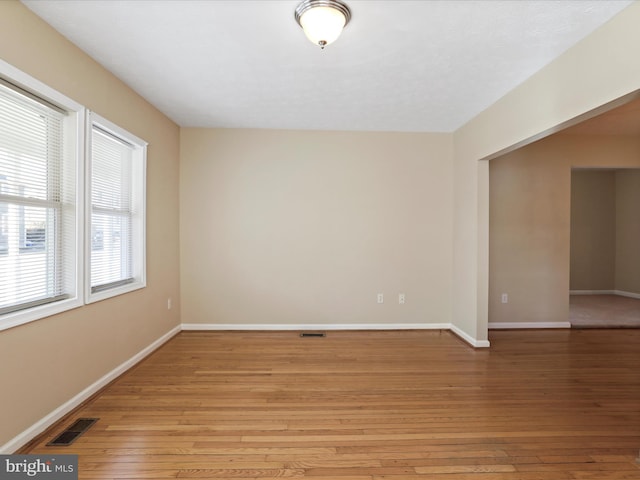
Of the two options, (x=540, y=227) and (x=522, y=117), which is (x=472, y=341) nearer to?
(x=540, y=227)

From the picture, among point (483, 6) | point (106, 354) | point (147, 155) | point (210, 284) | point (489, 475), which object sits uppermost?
point (483, 6)

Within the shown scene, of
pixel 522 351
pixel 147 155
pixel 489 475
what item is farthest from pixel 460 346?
pixel 147 155

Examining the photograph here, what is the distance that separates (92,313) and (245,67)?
2352 mm

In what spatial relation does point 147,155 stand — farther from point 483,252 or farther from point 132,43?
point 483,252

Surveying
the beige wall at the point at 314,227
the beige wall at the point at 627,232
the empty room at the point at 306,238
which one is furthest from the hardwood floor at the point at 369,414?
the beige wall at the point at 627,232

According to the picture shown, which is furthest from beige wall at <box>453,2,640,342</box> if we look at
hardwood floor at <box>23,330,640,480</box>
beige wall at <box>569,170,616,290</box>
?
beige wall at <box>569,170,616,290</box>

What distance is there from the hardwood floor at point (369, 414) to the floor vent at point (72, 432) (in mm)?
48

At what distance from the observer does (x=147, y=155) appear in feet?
11.1

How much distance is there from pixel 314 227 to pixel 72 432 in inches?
120

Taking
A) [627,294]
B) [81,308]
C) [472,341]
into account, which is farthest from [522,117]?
[627,294]

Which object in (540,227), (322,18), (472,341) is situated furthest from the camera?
(540,227)

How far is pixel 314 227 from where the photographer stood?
4.26 metres
